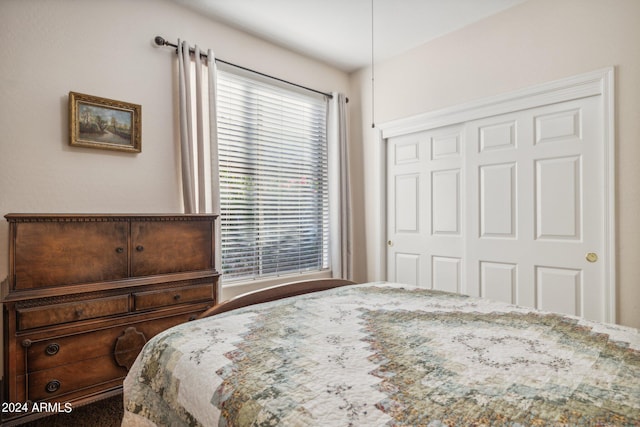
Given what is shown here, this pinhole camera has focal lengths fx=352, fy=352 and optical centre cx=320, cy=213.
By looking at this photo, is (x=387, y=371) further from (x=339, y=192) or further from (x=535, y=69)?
(x=339, y=192)

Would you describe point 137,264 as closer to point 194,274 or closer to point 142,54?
point 194,274

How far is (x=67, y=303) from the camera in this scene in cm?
180

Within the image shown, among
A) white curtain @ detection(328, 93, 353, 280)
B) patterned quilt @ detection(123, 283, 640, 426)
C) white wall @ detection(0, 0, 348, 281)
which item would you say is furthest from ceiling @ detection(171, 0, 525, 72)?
patterned quilt @ detection(123, 283, 640, 426)

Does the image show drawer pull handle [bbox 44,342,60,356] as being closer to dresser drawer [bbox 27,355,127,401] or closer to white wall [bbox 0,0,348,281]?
dresser drawer [bbox 27,355,127,401]

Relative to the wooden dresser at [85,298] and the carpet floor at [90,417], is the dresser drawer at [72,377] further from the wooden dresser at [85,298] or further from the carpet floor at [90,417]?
the carpet floor at [90,417]

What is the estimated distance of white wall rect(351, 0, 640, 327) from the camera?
87.7 inches

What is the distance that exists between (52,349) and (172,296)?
62cm

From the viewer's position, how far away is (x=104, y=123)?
91.7 inches

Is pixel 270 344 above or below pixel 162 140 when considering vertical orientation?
below

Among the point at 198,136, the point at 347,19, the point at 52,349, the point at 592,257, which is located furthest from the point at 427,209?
the point at 52,349

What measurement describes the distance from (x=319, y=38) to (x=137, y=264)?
7.99ft

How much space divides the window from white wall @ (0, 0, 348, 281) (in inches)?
17.1

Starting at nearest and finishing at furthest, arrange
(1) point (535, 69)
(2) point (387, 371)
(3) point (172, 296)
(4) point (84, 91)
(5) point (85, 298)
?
1. (2) point (387, 371)
2. (5) point (85, 298)
3. (3) point (172, 296)
4. (4) point (84, 91)
5. (1) point (535, 69)

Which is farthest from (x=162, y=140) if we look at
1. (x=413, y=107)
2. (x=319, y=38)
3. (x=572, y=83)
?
(x=572, y=83)
